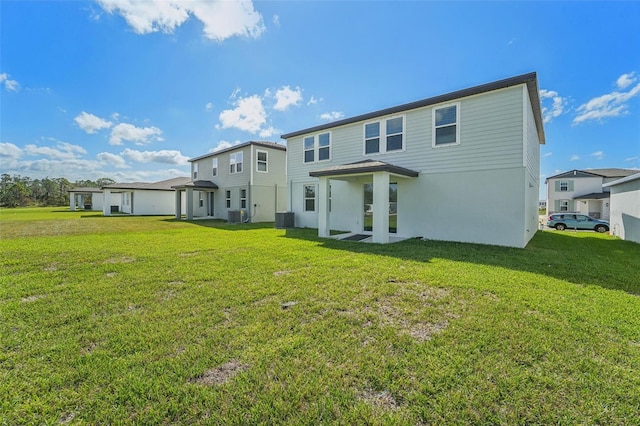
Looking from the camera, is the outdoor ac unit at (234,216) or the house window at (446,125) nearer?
the house window at (446,125)

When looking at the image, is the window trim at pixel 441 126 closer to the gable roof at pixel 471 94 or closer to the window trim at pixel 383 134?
the gable roof at pixel 471 94

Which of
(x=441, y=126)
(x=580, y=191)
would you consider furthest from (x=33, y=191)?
(x=580, y=191)

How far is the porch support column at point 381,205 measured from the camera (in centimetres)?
978

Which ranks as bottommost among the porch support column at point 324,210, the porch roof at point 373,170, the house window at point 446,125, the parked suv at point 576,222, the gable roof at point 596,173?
the parked suv at point 576,222

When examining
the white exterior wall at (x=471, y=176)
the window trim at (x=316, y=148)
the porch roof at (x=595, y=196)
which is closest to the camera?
the white exterior wall at (x=471, y=176)

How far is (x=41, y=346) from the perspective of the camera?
288 centimetres

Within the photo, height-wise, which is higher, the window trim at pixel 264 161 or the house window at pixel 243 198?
the window trim at pixel 264 161

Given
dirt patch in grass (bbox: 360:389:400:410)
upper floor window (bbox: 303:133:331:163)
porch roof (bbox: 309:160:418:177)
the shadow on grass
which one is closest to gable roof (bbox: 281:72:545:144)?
upper floor window (bbox: 303:133:331:163)

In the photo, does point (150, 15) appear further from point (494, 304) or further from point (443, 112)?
point (494, 304)

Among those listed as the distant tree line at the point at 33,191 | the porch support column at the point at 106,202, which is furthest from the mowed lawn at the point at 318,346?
the distant tree line at the point at 33,191

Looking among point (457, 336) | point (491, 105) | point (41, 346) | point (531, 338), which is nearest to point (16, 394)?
point (41, 346)

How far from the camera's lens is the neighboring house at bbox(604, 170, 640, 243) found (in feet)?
38.7

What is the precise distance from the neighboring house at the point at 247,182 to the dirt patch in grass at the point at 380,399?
17.3m

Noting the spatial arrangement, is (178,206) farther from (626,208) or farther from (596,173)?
(596,173)
